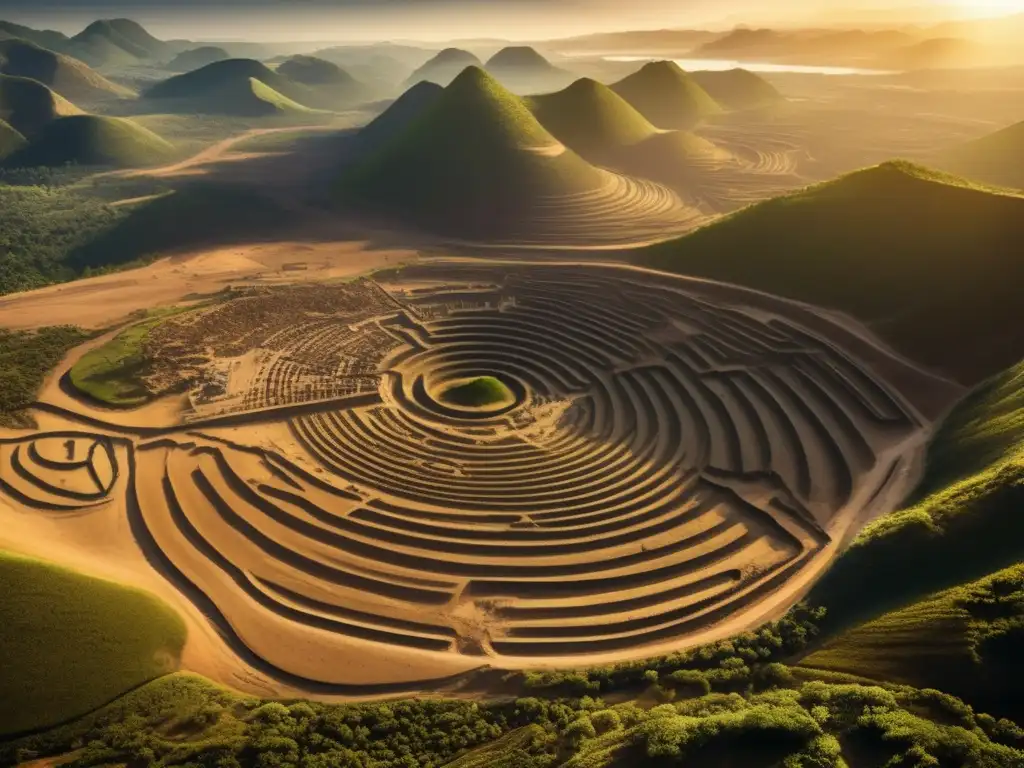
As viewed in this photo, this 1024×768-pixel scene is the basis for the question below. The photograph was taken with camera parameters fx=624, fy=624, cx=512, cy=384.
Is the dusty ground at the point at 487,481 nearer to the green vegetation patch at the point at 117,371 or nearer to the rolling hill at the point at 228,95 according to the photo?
the green vegetation patch at the point at 117,371

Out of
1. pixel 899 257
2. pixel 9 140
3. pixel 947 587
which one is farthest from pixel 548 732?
pixel 9 140

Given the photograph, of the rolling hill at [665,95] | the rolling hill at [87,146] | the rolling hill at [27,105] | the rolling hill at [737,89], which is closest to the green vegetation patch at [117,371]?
the rolling hill at [87,146]

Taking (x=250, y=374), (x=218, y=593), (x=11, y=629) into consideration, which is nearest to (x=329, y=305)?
(x=250, y=374)

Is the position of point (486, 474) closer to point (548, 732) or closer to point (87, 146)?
point (548, 732)

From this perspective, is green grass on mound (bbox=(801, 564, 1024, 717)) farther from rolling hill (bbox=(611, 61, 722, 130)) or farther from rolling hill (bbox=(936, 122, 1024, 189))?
rolling hill (bbox=(611, 61, 722, 130))

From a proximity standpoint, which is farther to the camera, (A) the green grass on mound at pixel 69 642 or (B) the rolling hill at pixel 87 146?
(B) the rolling hill at pixel 87 146

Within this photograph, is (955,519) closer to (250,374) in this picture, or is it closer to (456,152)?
(250,374)
